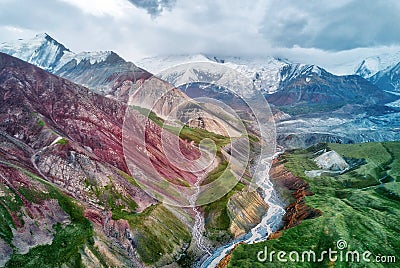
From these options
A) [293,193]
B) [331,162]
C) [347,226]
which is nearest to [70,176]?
[347,226]

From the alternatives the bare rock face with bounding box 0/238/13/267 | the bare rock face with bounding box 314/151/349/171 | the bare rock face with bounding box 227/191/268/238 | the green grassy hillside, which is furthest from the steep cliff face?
the bare rock face with bounding box 314/151/349/171

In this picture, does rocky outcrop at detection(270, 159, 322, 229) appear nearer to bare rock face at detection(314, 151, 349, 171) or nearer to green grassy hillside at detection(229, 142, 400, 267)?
green grassy hillside at detection(229, 142, 400, 267)

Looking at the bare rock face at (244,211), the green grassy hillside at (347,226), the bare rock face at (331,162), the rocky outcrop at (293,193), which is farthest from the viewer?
the bare rock face at (331,162)

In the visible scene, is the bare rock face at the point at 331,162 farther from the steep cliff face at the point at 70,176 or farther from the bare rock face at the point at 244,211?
the steep cliff face at the point at 70,176

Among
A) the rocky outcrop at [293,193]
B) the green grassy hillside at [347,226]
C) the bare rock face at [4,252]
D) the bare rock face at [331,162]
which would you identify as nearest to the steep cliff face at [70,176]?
the bare rock face at [4,252]

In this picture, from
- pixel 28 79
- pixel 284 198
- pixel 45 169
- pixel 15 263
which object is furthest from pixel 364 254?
pixel 28 79

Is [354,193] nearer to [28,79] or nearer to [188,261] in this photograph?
[188,261]

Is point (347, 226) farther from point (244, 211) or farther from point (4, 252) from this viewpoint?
point (4, 252)
